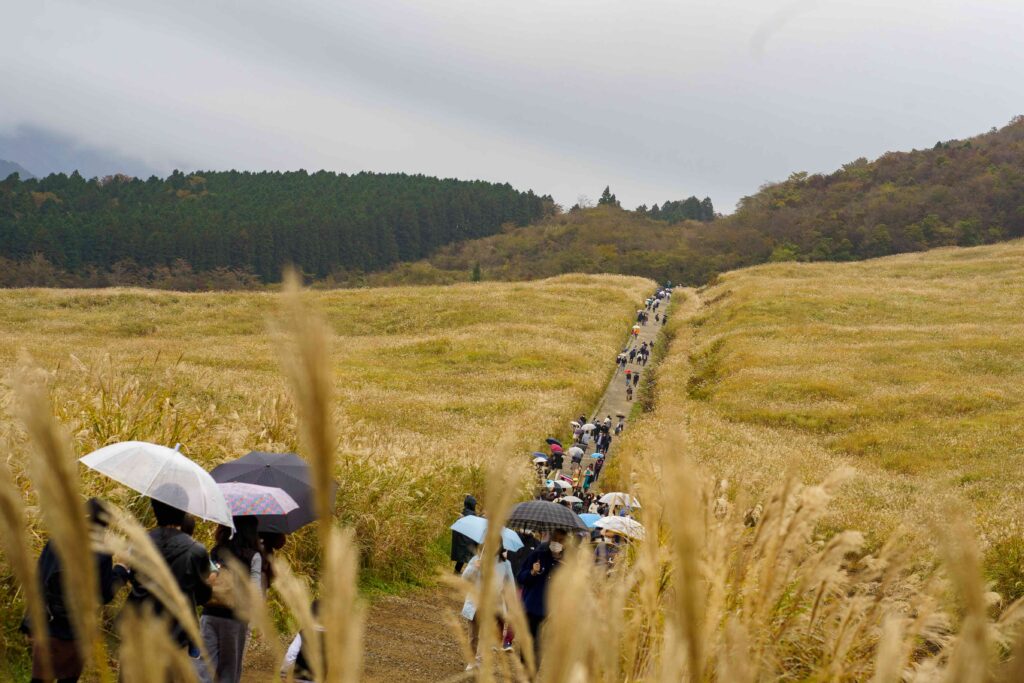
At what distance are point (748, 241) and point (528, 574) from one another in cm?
10195

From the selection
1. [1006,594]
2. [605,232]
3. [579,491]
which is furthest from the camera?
[605,232]

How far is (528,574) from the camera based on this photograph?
25.3 feet

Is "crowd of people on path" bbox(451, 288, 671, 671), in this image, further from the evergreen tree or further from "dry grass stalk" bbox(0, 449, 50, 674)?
the evergreen tree

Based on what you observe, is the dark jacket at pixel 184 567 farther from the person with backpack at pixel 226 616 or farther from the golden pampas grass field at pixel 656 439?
the golden pampas grass field at pixel 656 439

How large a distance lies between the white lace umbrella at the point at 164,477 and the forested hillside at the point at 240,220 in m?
87.2

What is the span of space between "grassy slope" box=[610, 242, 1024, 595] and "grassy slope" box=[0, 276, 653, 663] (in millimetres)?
4059

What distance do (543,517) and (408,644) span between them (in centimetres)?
202

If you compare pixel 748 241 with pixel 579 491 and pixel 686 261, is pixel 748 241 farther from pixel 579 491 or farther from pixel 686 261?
pixel 579 491

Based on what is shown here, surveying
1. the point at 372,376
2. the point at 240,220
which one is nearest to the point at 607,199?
the point at 240,220

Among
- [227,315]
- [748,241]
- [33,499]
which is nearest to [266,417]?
[33,499]

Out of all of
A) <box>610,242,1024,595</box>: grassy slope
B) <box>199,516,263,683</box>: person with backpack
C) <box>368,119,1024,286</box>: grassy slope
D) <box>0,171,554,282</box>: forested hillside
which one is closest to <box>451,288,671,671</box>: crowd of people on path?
<box>610,242,1024,595</box>: grassy slope

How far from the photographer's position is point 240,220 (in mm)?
134250

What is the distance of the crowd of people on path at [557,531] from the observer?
679 cm

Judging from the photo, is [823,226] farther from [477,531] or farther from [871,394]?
[477,531]
